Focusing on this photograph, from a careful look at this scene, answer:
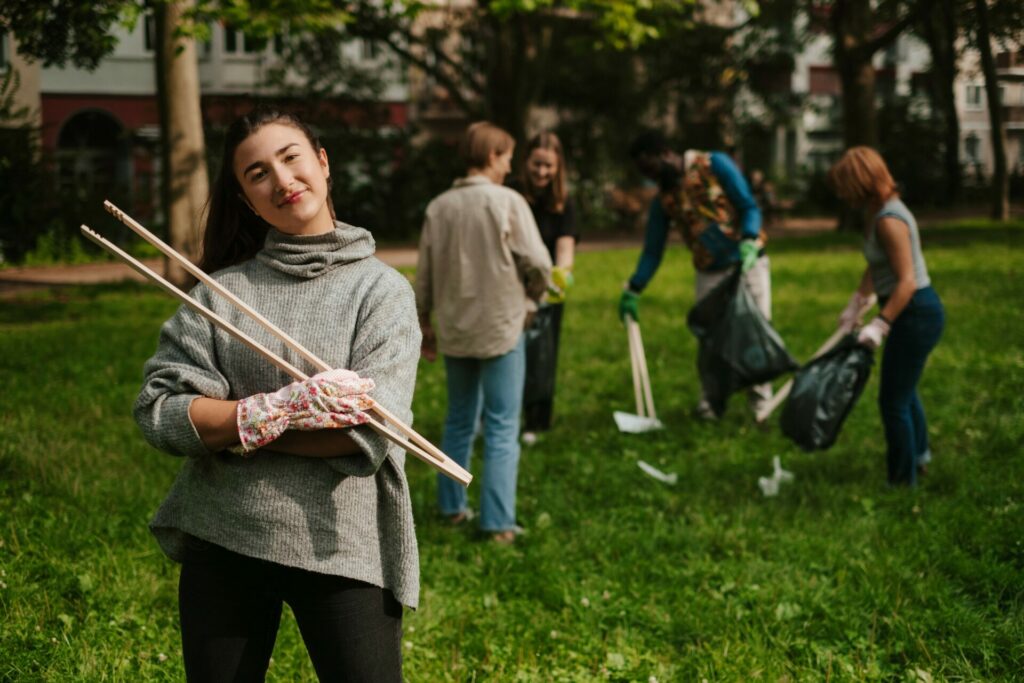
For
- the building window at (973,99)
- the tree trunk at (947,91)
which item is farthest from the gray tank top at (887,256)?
the building window at (973,99)

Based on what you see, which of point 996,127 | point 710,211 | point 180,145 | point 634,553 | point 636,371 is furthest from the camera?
point 996,127

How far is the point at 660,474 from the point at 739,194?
75.3 inches

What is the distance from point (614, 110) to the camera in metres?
29.1

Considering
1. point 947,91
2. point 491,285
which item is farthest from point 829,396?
point 947,91

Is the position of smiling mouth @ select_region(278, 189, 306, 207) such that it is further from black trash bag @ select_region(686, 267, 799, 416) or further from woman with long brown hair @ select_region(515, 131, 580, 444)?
black trash bag @ select_region(686, 267, 799, 416)

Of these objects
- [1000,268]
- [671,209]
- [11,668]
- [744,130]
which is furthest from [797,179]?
[11,668]

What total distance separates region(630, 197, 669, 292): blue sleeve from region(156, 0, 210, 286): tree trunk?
6.07m

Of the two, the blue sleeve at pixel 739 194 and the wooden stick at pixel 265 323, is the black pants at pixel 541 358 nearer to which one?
the blue sleeve at pixel 739 194

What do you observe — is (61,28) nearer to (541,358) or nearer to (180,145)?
(541,358)

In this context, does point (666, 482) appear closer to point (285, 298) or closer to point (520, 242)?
point (520, 242)

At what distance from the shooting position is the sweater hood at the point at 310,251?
89.0 inches

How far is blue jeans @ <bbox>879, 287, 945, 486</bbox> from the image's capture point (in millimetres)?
5379

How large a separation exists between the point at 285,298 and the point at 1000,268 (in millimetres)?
13864

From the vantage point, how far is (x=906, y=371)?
546cm
